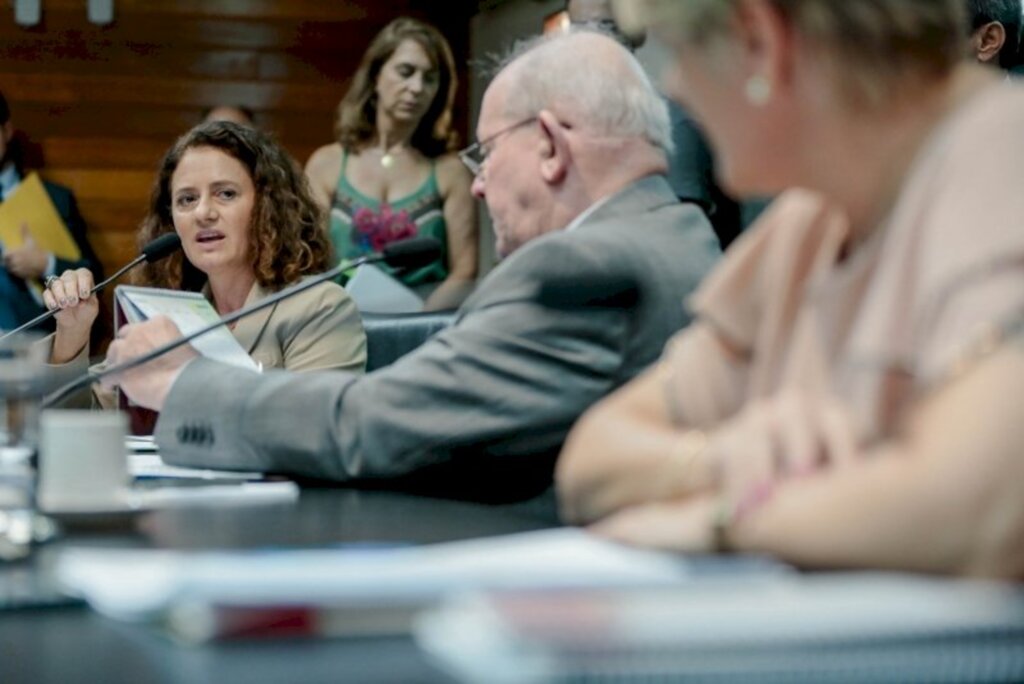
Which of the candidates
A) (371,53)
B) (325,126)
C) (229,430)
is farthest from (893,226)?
(325,126)

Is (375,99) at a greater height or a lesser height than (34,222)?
greater

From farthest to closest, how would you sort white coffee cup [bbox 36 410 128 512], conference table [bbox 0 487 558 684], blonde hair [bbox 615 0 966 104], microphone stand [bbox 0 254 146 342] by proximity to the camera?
1. microphone stand [bbox 0 254 146 342]
2. white coffee cup [bbox 36 410 128 512]
3. blonde hair [bbox 615 0 966 104]
4. conference table [bbox 0 487 558 684]

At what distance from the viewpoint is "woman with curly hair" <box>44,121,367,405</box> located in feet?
10.7

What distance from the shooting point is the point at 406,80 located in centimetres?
506

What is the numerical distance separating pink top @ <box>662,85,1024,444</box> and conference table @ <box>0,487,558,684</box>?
278 millimetres

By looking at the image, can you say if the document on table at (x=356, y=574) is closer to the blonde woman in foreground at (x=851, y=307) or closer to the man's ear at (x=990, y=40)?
the blonde woman in foreground at (x=851, y=307)

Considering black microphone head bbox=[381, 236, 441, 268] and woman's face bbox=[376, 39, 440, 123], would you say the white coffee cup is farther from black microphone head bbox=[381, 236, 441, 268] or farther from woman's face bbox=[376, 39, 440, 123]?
woman's face bbox=[376, 39, 440, 123]

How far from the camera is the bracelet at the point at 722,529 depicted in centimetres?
115

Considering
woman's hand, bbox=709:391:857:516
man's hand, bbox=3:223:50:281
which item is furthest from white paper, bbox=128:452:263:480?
man's hand, bbox=3:223:50:281

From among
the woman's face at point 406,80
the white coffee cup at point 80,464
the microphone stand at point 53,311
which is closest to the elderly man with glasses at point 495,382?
the white coffee cup at point 80,464

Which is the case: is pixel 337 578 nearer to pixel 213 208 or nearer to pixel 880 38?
pixel 880 38

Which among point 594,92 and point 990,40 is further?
point 990,40

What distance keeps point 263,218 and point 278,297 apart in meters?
1.20

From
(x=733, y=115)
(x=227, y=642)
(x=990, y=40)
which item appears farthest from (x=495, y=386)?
(x=990, y=40)
